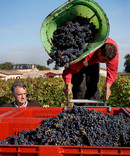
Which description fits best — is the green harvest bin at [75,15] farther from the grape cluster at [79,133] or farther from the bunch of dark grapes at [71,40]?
the grape cluster at [79,133]

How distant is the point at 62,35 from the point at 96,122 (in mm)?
1744

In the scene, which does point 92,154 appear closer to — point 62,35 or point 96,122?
point 96,122

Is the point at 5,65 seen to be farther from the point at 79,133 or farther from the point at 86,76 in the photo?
the point at 79,133

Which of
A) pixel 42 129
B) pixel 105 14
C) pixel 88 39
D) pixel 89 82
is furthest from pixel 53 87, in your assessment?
pixel 42 129

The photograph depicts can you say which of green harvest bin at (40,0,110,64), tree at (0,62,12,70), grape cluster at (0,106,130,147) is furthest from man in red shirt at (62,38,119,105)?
tree at (0,62,12,70)

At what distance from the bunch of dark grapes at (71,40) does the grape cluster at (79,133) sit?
4.21 ft

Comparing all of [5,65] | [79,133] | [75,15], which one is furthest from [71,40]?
[5,65]

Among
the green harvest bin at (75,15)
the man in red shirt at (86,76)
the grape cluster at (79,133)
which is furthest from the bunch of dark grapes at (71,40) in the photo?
the grape cluster at (79,133)

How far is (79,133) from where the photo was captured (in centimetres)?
159

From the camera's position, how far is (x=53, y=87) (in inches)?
306

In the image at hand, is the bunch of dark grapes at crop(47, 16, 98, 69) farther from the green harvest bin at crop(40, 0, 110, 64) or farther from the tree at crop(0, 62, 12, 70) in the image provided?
the tree at crop(0, 62, 12, 70)

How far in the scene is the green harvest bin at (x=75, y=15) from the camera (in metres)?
2.85

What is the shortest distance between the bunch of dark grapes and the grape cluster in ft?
4.21

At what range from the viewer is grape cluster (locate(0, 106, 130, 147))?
5.01ft
